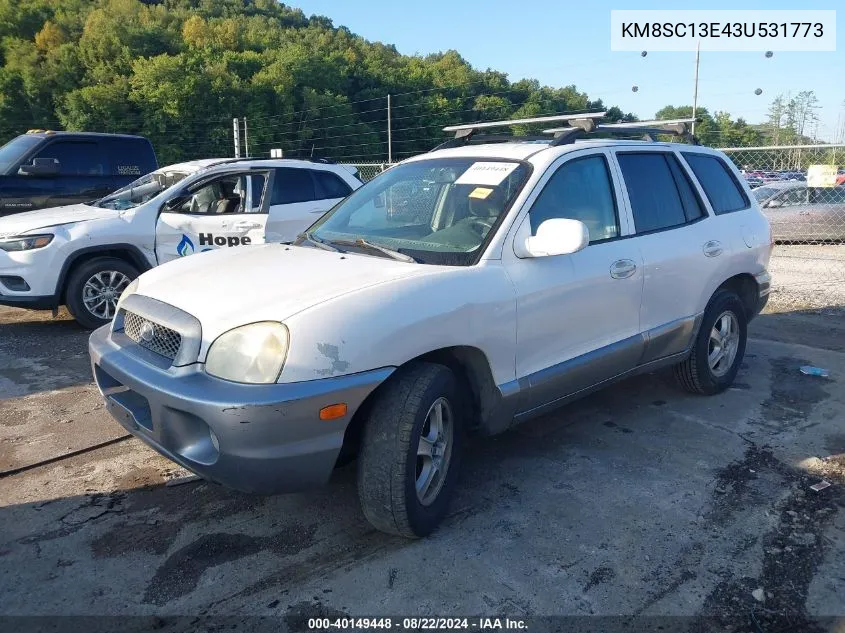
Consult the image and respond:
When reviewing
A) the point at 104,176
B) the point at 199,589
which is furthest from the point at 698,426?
the point at 104,176

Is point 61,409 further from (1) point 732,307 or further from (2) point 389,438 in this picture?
(1) point 732,307

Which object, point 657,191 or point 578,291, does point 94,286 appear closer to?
point 578,291

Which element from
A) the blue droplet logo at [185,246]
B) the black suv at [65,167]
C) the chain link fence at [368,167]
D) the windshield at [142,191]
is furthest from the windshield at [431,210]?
the black suv at [65,167]

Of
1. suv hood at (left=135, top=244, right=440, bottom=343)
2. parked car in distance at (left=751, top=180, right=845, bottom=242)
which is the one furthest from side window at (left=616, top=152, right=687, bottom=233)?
parked car in distance at (left=751, top=180, right=845, bottom=242)

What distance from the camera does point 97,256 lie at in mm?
6641

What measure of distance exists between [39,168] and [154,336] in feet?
22.8

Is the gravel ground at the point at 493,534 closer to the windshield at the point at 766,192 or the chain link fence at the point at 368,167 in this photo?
the chain link fence at the point at 368,167

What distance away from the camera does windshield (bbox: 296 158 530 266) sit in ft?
11.1

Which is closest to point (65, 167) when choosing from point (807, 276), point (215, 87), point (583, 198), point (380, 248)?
point (380, 248)

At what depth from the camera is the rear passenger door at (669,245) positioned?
4.14 metres

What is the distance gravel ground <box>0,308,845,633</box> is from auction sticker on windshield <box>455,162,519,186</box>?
5.19 ft

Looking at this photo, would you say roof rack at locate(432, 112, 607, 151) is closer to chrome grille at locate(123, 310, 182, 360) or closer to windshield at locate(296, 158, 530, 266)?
windshield at locate(296, 158, 530, 266)

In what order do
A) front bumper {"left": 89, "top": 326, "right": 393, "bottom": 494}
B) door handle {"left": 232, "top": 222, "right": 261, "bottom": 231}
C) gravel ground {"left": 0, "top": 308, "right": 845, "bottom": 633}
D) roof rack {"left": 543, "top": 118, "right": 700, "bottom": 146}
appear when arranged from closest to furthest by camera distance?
front bumper {"left": 89, "top": 326, "right": 393, "bottom": 494}
gravel ground {"left": 0, "top": 308, "right": 845, "bottom": 633}
roof rack {"left": 543, "top": 118, "right": 700, "bottom": 146}
door handle {"left": 232, "top": 222, "right": 261, "bottom": 231}

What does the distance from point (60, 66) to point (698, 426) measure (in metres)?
60.6
